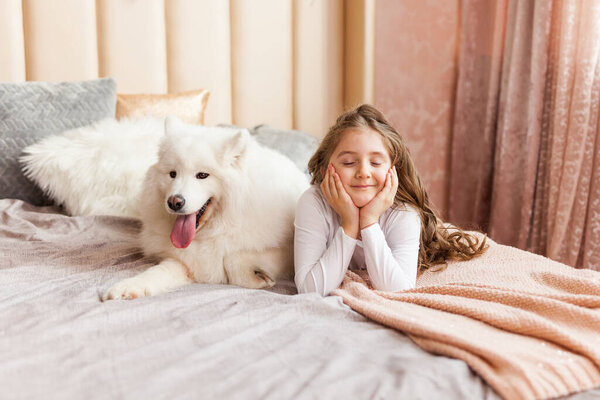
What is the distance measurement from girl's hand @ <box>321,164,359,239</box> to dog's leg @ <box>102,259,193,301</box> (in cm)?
46

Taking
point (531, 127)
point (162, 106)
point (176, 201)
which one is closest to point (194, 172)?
point (176, 201)

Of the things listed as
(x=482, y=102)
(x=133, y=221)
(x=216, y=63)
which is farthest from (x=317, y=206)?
(x=482, y=102)

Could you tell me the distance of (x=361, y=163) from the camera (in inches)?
56.9

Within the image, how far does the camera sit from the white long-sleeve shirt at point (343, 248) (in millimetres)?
1322

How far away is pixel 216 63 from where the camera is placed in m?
2.86

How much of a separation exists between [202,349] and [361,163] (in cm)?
73

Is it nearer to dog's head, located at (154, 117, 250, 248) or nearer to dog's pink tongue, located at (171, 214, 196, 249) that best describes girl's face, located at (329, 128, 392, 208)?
dog's head, located at (154, 117, 250, 248)

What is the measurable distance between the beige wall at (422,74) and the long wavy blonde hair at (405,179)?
5.21 feet

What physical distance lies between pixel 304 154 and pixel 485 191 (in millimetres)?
1246

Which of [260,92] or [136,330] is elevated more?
[260,92]

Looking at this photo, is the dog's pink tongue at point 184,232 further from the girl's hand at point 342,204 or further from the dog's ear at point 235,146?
the girl's hand at point 342,204

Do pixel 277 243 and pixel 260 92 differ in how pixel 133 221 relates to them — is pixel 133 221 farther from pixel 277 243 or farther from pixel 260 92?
pixel 260 92

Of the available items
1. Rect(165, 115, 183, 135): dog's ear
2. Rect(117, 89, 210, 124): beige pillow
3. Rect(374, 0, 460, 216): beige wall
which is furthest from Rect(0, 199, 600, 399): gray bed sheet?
Rect(374, 0, 460, 216): beige wall

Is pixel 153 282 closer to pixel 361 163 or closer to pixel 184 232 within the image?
pixel 184 232
